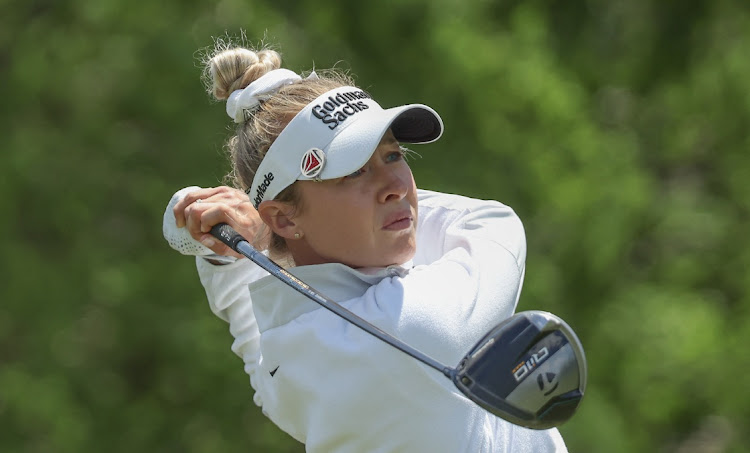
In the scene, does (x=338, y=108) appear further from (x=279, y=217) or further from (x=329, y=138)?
(x=279, y=217)

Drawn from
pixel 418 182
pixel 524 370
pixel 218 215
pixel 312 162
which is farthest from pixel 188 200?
pixel 418 182

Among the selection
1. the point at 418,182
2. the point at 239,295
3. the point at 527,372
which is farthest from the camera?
the point at 418,182

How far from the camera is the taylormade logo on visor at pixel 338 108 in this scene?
2.27 meters

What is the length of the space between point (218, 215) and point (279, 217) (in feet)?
0.55

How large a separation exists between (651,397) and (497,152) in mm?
1439

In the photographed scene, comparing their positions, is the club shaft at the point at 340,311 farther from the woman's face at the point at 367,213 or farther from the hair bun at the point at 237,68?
the hair bun at the point at 237,68

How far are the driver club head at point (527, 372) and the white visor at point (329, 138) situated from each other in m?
0.46

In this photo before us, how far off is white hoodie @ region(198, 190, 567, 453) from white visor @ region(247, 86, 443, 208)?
0.19 meters

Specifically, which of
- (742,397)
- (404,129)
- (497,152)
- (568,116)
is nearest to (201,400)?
(497,152)

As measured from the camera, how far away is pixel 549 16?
6230mm

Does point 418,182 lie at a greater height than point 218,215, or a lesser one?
lesser

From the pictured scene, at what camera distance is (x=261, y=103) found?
2430 millimetres

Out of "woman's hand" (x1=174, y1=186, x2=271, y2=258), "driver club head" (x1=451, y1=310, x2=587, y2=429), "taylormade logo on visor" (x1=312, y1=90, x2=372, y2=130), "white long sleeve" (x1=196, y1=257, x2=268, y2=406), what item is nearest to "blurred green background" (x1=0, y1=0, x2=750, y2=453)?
"white long sleeve" (x1=196, y1=257, x2=268, y2=406)

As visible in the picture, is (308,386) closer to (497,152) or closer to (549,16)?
(497,152)
